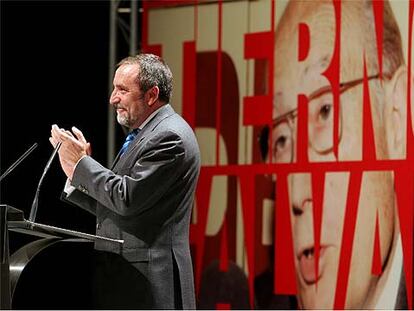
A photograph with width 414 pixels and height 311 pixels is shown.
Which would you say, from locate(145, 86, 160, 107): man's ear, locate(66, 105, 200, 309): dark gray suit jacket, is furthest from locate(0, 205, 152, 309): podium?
locate(145, 86, 160, 107): man's ear

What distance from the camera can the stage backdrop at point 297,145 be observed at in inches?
166

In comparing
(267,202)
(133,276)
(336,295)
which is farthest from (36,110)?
(133,276)

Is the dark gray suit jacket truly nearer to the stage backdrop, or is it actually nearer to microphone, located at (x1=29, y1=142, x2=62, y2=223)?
microphone, located at (x1=29, y1=142, x2=62, y2=223)

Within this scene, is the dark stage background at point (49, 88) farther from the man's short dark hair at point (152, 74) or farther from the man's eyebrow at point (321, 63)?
the man's short dark hair at point (152, 74)

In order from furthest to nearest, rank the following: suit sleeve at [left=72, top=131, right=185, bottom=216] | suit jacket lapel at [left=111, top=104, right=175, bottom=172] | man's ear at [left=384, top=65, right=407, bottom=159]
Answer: man's ear at [left=384, top=65, right=407, bottom=159], suit jacket lapel at [left=111, top=104, right=175, bottom=172], suit sleeve at [left=72, top=131, right=185, bottom=216]

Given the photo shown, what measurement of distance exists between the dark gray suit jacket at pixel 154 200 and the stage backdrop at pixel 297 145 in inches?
63.0

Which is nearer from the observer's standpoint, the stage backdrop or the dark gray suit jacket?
the dark gray suit jacket

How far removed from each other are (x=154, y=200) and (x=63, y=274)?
401 millimetres

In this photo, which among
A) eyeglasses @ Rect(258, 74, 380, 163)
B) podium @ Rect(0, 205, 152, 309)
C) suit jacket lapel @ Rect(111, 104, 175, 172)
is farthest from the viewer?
eyeglasses @ Rect(258, 74, 380, 163)

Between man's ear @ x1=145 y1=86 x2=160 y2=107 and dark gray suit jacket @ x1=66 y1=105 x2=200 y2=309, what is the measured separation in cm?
6

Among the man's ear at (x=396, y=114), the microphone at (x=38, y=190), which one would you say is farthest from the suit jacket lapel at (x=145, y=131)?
the man's ear at (x=396, y=114)

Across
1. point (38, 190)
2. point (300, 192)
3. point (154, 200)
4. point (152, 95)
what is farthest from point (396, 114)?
point (38, 190)

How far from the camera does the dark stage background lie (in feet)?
16.3

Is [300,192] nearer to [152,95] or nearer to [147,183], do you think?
[152,95]
